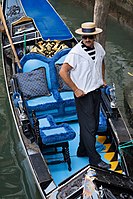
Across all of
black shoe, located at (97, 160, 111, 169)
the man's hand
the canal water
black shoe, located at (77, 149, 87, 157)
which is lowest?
the canal water

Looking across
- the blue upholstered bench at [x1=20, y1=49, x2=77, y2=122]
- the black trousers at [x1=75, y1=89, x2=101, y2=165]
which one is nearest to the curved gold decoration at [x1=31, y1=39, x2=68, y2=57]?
the blue upholstered bench at [x1=20, y1=49, x2=77, y2=122]

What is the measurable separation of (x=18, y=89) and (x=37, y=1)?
2600 millimetres

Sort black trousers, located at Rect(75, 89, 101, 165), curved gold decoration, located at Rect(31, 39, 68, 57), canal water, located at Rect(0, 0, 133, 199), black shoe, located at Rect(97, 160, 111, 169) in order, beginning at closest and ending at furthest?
black trousers, located at Rect(75, 89, 101, 165) < black shoe, located at Rect(97, 160, 111, 169) < canal water, located at Rect(0, 0, 133, 199) < curved gold decoration, located at Rect(31, 39, 68, 57)

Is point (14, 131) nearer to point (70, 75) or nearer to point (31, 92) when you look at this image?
point (31, 92)

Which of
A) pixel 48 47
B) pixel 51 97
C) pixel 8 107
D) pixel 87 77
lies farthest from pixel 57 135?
pixel 8 107

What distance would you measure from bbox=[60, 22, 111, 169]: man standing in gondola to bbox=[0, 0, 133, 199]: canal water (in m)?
0.92

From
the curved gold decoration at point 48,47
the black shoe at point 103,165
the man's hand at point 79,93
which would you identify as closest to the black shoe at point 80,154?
the black shoe at point 103,165

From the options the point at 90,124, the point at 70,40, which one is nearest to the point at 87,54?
the point at 90,124

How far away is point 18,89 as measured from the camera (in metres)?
4.38

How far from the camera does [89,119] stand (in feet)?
11.6

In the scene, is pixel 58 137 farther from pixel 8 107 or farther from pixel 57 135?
pixel 8 107

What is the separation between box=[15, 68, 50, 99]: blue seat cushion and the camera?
15.0ft

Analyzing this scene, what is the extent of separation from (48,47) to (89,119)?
5.39 ft

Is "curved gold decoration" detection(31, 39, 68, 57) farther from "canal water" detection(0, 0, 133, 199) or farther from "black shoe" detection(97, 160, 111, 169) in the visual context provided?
"black shoe" detection(97, 160, 111, 169)
